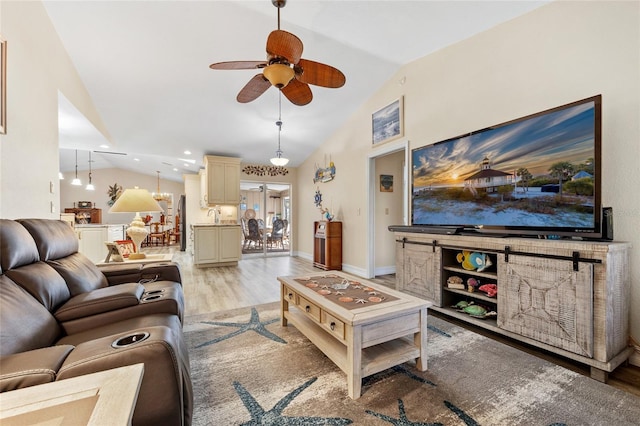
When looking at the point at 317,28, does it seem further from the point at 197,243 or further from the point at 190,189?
the point at 190,189

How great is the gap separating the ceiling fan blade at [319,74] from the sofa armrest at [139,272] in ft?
6.88

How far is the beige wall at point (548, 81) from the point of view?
2.01 meters

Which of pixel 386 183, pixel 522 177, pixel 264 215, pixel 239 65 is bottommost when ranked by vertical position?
pixel 264 215

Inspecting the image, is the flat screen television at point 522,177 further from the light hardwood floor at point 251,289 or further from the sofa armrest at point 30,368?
the sofa armrest at point 30,368

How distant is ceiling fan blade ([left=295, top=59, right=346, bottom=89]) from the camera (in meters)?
2.29

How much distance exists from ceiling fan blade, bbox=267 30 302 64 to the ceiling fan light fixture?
0.08 metres

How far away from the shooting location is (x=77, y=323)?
4.82 ft

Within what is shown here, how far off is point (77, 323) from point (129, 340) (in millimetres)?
663

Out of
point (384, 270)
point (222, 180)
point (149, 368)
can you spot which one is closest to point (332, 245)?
point (384, 270)

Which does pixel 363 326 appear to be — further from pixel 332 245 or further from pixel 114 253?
pixel 332 245

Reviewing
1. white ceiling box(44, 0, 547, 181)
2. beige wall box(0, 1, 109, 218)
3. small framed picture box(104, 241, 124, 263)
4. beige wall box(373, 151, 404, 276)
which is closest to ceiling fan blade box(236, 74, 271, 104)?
white ceiling box(44, 0, 547, 181)

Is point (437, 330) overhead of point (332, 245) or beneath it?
beneath

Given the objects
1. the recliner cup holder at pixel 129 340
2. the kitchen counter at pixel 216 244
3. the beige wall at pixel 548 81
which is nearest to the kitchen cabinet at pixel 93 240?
the kitchen counter at pixel 216 244

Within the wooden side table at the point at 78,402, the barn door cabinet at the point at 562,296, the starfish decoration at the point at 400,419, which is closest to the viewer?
the wooden side table at the point at 78,402
